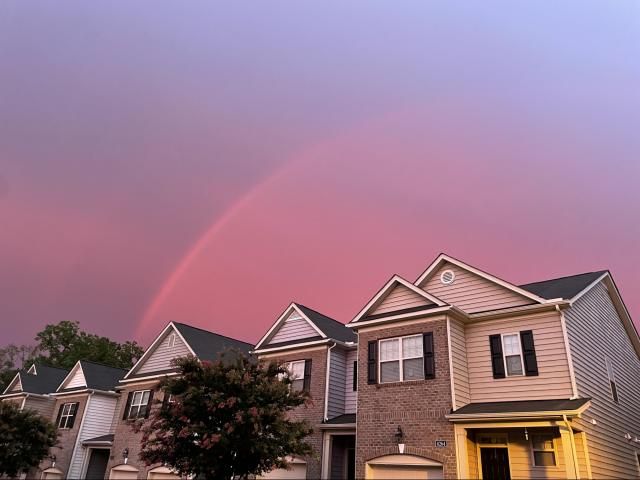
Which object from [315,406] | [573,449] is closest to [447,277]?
[573,449]

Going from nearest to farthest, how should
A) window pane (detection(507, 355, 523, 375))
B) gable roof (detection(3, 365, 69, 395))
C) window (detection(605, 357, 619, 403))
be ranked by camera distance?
window pane (detection(507, 355, 523, 375)) → window (detection(605, 357, 619, 403)) → gable roof (detection(3, 365, 69, 395))

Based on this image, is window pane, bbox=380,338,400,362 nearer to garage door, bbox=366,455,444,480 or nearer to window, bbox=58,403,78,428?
garage door, bbox=366,455,444,480

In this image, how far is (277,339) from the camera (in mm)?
22219

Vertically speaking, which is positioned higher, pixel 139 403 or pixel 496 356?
pixel 496 356

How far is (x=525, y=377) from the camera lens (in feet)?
47.1

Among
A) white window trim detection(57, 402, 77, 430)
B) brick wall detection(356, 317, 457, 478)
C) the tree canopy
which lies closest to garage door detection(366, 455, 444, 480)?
brick wall detection(356, 317, 457, 478)

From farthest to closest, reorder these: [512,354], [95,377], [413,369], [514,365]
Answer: [95,377]
[413,369]
[512,354]
[514,365]

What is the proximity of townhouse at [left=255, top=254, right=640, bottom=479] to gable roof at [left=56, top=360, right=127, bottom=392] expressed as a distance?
16.5 m

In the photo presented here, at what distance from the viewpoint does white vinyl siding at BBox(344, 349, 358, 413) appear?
19.8m

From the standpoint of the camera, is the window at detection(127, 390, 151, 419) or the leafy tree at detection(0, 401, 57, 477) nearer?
the leafy tree at detection(0, 401, 57, 477)

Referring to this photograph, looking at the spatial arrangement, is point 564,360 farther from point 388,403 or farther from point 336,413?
point 336,413

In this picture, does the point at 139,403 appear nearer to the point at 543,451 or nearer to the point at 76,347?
the point at 543,451

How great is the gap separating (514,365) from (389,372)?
3904 mm

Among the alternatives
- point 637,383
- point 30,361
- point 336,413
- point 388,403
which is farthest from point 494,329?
point 30,361
